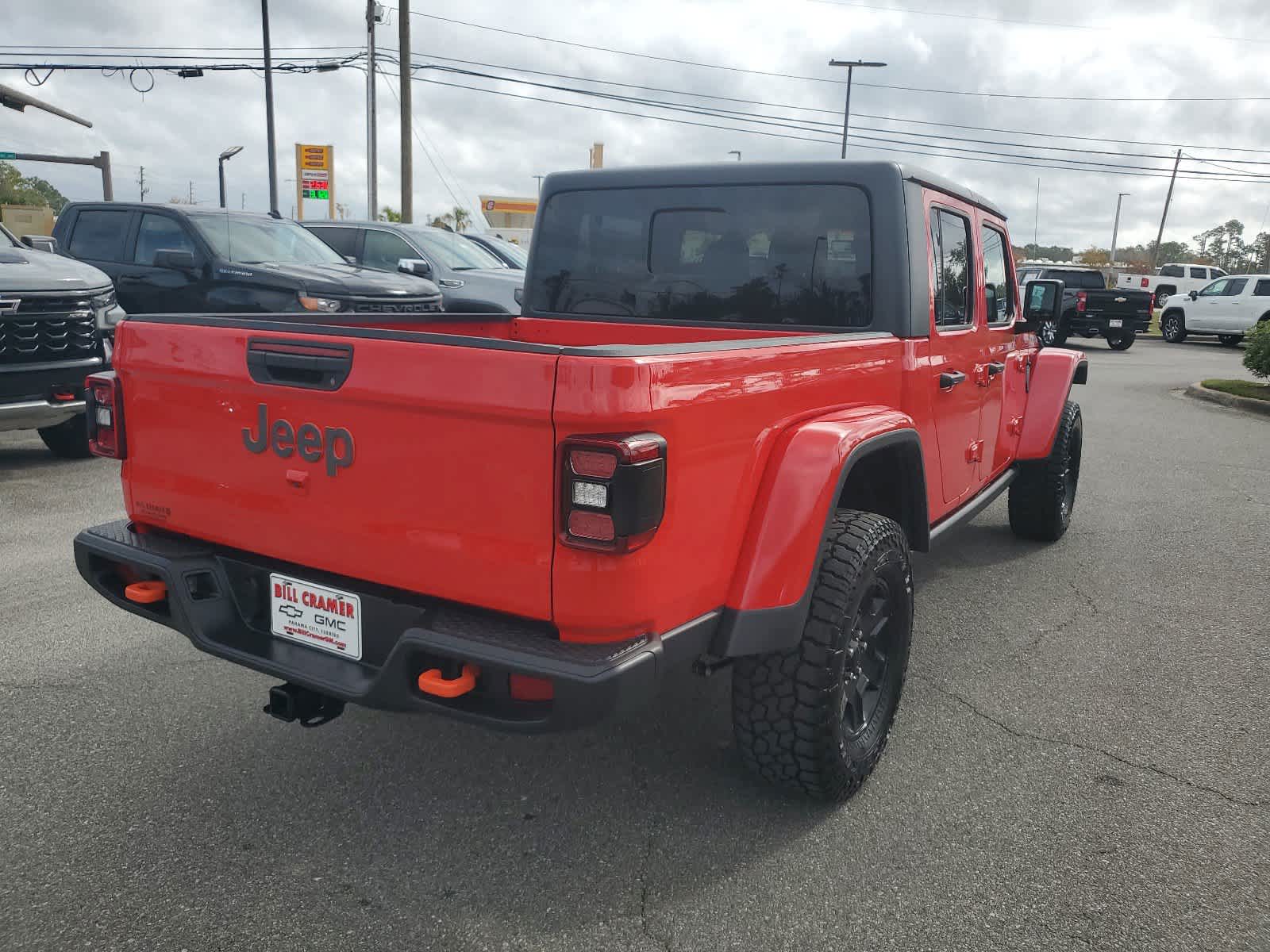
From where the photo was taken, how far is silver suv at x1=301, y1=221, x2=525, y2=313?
1173cm

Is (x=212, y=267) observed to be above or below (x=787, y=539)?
above

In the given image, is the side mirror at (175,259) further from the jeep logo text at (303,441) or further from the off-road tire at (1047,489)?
the off-road tire at (1047,489)

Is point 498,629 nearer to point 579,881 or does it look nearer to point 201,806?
point 579,881

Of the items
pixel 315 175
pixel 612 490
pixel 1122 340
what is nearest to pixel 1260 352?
pixel 1122 340

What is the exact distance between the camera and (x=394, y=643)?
8.00 feet

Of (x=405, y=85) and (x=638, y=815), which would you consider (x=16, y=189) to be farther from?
(x=638, y=815)

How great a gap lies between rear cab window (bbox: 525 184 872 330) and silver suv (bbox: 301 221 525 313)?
24.5ft

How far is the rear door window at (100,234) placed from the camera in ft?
29.6

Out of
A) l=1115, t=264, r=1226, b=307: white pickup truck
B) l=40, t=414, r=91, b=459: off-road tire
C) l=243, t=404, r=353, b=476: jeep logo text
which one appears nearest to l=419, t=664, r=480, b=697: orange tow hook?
l=243, t=404, r=353, b=476: jeep logo text

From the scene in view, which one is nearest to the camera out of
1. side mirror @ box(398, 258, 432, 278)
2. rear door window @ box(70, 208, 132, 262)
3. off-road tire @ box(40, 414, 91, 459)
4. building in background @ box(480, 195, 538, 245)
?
off-road tire @ box(40, 414, 91, 459)

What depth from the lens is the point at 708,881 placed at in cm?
256

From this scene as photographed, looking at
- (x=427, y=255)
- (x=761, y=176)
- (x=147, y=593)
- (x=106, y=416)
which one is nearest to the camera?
(x=147, y=593)

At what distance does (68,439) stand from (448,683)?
6222mm

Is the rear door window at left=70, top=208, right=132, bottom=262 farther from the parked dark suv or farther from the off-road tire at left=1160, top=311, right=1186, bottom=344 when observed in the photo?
the off-road tire at left=1160, top=311, right=1186, bottom=344
